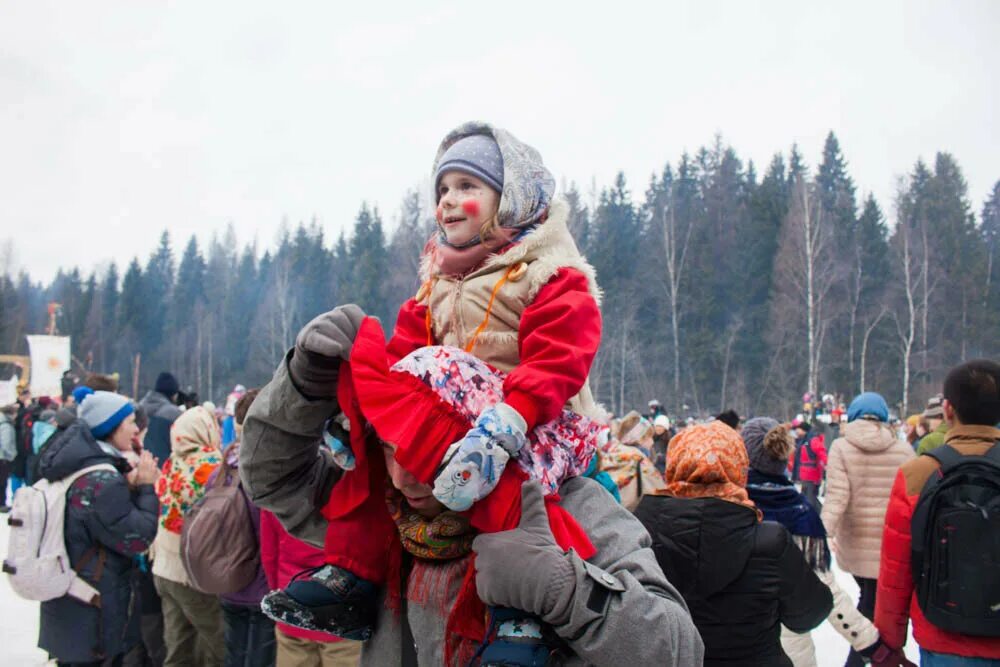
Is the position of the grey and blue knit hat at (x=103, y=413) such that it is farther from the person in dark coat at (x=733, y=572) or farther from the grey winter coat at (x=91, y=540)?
the person in dark coat at (x=733, y=572)

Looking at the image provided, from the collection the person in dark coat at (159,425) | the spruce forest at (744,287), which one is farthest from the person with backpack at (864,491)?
the spruce forest at (744,287)

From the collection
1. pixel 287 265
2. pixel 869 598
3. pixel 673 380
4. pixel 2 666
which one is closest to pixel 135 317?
pixel 287 265

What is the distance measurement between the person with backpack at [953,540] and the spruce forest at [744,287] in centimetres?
2328

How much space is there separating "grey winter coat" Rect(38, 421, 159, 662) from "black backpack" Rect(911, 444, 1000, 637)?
4.29 metres

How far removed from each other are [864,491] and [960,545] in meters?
2.77

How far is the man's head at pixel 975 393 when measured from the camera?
354 cm

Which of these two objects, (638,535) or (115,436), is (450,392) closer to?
(638,535)

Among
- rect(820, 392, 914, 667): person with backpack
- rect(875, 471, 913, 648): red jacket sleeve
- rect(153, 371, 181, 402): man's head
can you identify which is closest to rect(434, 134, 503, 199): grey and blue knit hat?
rect(875, 471, 913, 648): red jacket sleeve

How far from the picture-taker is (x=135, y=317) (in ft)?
188

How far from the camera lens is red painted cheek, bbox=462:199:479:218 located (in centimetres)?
176

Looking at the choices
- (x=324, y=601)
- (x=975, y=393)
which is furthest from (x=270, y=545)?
(x=975, y=393)

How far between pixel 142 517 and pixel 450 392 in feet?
12.6

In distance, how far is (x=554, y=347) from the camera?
1.50 meters

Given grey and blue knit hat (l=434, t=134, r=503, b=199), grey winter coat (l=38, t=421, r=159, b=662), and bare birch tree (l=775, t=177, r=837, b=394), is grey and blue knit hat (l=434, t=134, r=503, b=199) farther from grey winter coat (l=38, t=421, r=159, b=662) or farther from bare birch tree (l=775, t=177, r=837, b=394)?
bare birch tree (l=775, t=177, r=837, b=394)
